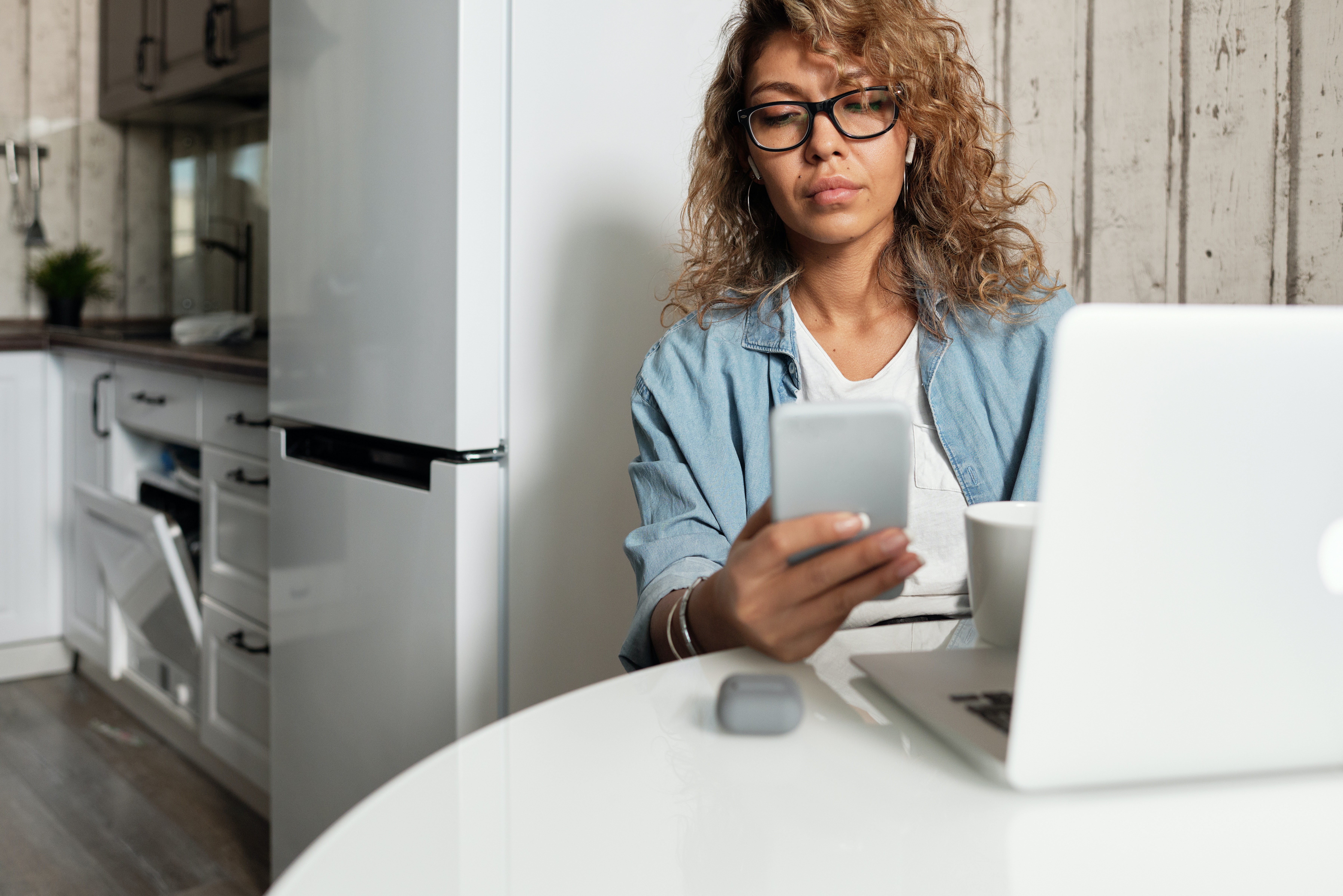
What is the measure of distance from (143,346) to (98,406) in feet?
1.25

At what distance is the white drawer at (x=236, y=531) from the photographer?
211cm

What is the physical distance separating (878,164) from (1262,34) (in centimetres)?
61

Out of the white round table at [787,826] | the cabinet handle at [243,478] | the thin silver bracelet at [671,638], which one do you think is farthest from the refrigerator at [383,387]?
the white round table at [787,826]

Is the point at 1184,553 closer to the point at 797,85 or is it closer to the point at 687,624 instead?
the point at 687,624

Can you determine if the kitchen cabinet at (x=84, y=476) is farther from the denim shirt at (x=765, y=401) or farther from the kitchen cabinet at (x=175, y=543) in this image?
the denim shirt at (x=765, y=401)

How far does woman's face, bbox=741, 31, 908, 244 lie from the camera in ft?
3.96

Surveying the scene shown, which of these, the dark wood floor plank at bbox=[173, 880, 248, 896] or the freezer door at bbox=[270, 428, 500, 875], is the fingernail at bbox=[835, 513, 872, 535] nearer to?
the freezer door at bbox=[270, 428, 500, 875]

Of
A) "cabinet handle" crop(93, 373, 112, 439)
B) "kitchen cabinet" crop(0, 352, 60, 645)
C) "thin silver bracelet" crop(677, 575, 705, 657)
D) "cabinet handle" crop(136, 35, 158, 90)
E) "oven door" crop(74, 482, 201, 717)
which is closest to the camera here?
"thin silver bracelet" crop(677, 575, 705, 657)

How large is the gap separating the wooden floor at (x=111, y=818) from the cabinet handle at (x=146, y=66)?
1804mm

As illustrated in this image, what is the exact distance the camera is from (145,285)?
365cm

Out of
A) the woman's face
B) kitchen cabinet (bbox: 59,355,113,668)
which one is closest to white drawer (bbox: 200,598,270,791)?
kitchen cabinet (bbox: 59,355,113,668)

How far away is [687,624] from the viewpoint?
0.92 metres

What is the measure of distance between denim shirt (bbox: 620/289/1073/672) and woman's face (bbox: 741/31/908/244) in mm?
114

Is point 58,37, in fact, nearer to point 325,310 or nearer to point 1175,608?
point 325,310
